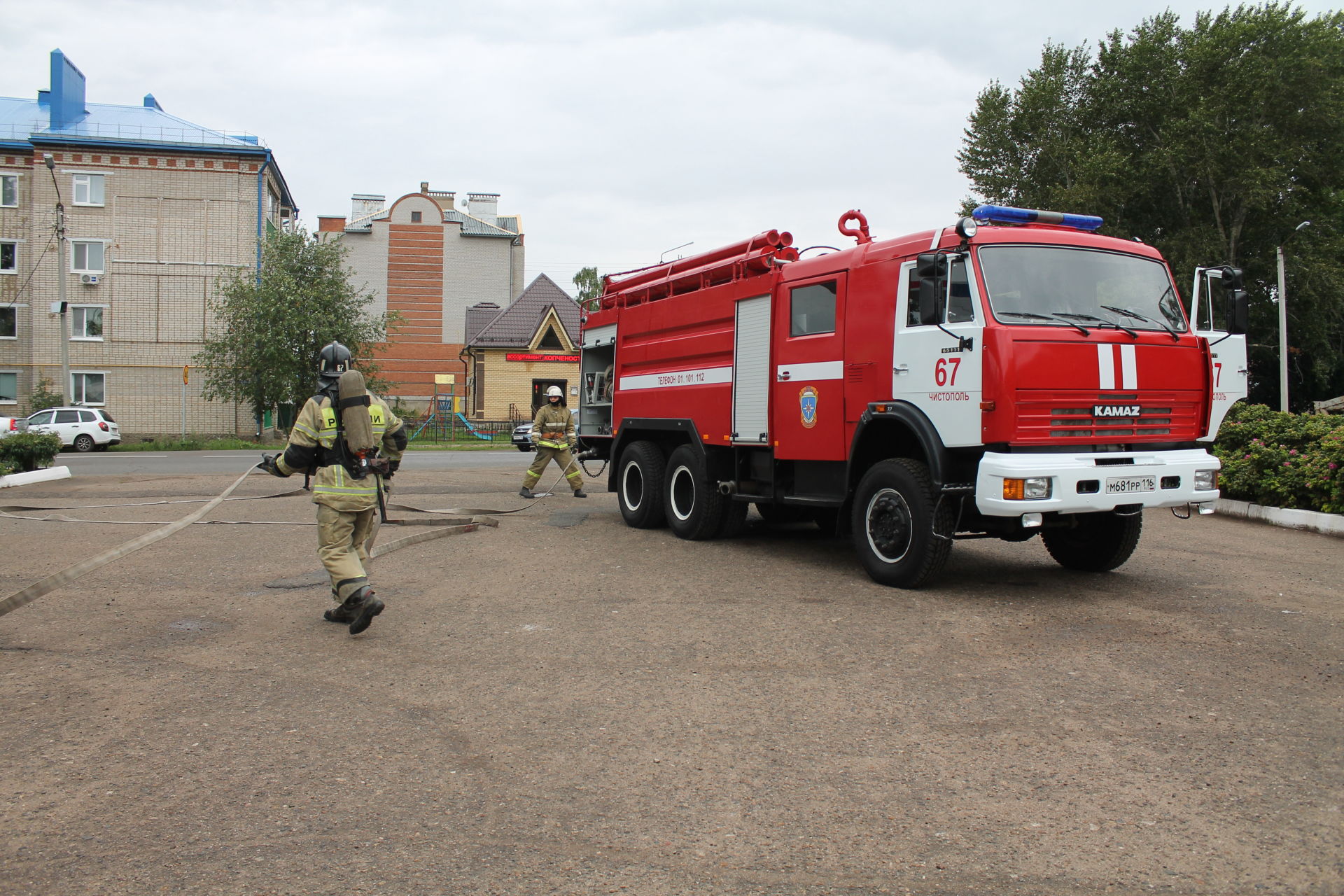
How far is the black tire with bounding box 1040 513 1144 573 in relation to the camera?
27.4 feet

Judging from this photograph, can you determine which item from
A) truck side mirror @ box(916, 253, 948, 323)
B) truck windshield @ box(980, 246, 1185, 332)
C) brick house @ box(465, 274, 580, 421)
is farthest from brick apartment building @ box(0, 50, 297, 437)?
truck windshield @ box(980, 246, 1185, 332)

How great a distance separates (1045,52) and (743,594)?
3919 cm

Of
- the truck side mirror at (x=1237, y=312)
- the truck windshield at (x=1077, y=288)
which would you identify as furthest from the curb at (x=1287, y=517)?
the truck windshield at (x=1077, y=288)

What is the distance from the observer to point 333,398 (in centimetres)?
671

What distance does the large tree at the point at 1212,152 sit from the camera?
3559 centimetres

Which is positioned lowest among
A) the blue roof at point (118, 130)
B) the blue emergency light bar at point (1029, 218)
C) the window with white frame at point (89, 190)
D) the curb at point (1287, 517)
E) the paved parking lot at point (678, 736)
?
the paved parking lot at point (678, 736)

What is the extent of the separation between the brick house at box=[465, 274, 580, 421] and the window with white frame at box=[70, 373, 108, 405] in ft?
49.7

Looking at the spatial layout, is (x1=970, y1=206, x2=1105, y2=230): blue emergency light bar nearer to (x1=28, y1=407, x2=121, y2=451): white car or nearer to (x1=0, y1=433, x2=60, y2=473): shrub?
(x1=0, y1=433, x2=60, y2=473): shrub

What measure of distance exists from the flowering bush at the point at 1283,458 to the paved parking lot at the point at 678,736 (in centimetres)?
410

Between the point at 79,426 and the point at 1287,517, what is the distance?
109ft

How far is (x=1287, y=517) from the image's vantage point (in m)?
12.2

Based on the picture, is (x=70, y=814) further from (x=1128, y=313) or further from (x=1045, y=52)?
(x=1045, y=52)

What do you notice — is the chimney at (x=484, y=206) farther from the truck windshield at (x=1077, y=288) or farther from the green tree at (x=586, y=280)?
the truck windshield at (x=1077, y=288)

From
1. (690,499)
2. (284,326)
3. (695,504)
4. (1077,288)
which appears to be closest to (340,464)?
(695,504)
